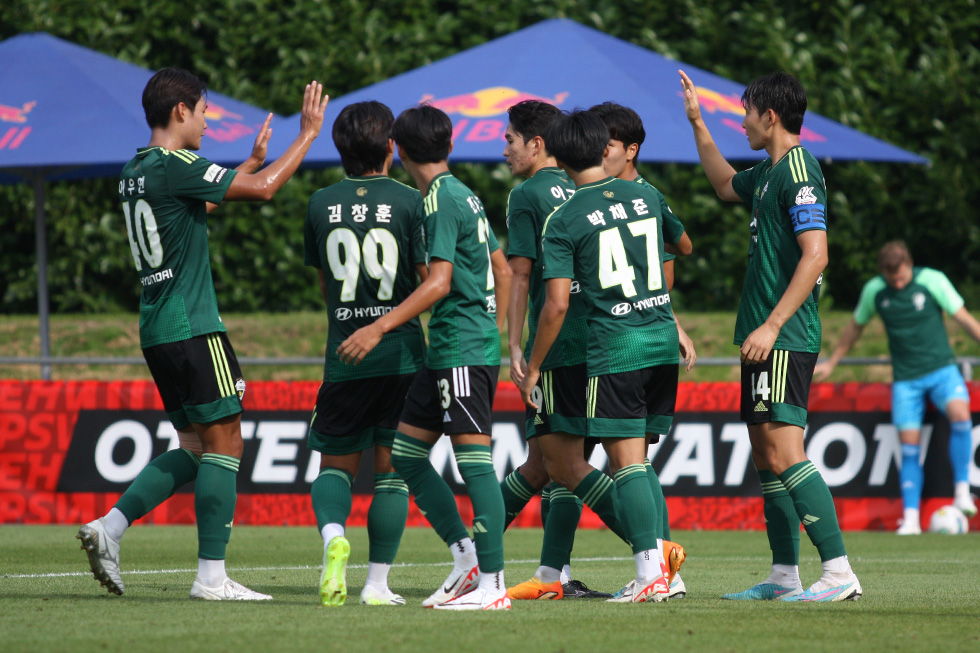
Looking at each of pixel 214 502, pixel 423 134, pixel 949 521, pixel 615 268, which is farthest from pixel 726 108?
pixel 214 502

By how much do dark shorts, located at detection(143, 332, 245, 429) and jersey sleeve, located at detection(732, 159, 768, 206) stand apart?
2.41m

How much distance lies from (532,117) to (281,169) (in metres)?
1.27

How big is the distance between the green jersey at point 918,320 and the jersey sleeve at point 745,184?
4.45 meters

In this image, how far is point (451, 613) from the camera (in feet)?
15.6

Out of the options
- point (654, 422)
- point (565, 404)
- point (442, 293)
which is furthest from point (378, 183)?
point (654, 422)

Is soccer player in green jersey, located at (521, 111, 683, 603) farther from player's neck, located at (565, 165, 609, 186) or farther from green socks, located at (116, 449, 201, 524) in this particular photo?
green socks, located at (116, 449, 201, 524)

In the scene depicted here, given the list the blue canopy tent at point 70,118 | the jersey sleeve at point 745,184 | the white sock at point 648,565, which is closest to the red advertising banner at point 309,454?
the blue canopy tent at point 70,118

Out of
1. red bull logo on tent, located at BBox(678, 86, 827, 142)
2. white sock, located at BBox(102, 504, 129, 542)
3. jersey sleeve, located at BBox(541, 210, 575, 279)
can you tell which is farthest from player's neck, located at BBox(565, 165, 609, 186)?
red bull logo on tent, located at BBox(678, 86, 827, 142)

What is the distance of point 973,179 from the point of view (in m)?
13.7

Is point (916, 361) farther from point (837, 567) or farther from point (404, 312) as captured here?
point (404, 312)

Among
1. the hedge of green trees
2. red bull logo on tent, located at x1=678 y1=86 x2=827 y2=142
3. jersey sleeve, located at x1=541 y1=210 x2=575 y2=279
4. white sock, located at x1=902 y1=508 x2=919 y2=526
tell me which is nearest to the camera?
jersey sleeve, located at x1=541 y1=210 x2=575 y2=279

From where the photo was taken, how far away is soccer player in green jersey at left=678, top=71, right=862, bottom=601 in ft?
17.4

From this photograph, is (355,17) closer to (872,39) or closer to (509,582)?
(872,39)

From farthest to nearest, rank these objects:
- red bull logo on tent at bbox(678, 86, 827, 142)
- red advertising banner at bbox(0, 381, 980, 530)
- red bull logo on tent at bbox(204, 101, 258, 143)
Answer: red bull logo on tent at bbox(204, 101, 258, 143) → red bull logo on tent at bbox(678, 86, 827, 142) → red advertising banner at bbox(0, 381, 980, 530)
